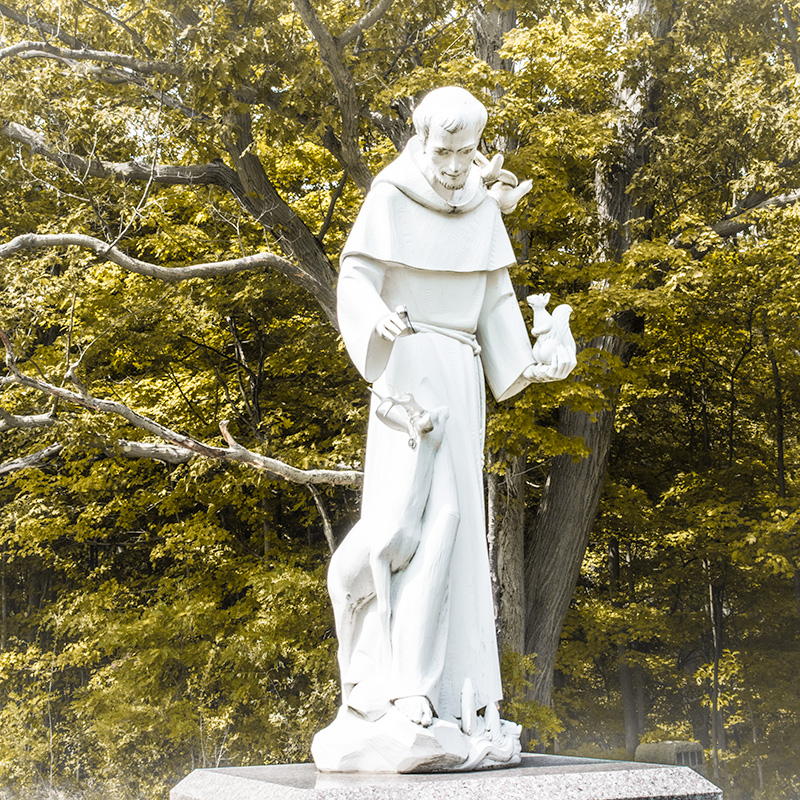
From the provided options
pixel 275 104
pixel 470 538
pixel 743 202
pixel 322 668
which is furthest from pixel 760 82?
pixel 470 538

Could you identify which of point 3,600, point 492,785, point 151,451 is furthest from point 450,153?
point 3,600

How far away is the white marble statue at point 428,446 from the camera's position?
3.41 metres

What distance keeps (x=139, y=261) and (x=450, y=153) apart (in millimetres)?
7805

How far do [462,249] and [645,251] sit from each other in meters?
7.02

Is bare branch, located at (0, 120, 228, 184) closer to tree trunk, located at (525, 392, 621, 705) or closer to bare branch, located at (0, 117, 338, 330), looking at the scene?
bare branch, located at (0, 117, 338, 330)

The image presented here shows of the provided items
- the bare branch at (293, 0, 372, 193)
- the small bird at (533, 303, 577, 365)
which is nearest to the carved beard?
the small bird at (533, 303, 577, 365)

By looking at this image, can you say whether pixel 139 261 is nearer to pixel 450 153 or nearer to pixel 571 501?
pixel 571 501

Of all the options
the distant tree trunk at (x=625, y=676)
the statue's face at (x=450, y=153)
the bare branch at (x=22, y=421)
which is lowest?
the distant tree trunk at (x=625, y=676)

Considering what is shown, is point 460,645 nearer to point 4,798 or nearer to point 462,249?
point 462,249

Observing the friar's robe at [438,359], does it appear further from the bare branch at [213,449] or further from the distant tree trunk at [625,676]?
the distant tree trunk at [625,676]

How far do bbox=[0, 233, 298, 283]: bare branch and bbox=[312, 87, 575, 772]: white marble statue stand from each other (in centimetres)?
709

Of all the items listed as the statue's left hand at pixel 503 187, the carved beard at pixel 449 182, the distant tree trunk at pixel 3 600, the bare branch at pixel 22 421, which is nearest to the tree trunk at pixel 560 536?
the bare branch at pixel 22 421

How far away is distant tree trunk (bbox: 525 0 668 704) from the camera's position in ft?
39.0

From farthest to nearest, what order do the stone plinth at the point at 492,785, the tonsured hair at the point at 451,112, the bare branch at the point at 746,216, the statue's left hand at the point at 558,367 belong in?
the bare branch at the point at 746,216 → the statue's left hand at the point at 558,367 → the tonsured hair at the point at 451,112 → the stone plinth at the point at 492,785
